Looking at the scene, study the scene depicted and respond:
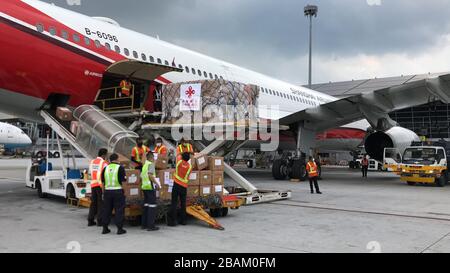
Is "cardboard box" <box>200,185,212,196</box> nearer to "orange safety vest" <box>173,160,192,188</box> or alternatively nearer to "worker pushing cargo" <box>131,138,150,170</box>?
"orange safety vest" <box>173,160,192,188</box>

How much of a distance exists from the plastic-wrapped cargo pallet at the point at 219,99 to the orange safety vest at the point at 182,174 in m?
2.99

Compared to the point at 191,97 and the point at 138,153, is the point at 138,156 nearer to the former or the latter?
the point at 138,153

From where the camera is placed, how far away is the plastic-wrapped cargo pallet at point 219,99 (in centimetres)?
1038

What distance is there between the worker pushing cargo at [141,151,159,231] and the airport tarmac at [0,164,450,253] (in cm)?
18

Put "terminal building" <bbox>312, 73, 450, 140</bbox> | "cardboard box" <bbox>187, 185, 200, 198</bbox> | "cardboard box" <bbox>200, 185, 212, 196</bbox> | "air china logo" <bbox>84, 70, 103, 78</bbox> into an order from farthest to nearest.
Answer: "terminal building" <bbox>312, 73, 450, 140</bbox>, "air china logo" <bbox>84, 70, 103, 78</bbox>, "cardboard box" <bbox>200, 185, 212, 196</bbox>, "cardboard box" <bbox>187, 185, 200, 198</bbox>

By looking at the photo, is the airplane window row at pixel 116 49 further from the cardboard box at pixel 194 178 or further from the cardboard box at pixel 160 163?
the cardboard box at pixel 194 178

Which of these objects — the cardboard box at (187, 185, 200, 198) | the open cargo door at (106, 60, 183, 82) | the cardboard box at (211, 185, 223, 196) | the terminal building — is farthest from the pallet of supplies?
the terminal building

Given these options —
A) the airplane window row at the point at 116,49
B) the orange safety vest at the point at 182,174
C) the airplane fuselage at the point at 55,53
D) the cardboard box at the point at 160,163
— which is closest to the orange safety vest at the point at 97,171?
the cardboard box at the point at 160,163

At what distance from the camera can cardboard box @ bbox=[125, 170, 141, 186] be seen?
7.30 meters

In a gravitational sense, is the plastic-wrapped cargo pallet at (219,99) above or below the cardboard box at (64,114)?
above

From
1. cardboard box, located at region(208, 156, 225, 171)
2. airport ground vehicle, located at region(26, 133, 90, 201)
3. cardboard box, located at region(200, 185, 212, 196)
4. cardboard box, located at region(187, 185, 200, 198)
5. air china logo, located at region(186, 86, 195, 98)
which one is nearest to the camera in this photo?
cardboard box, located at region(187, 185, 200, 198)

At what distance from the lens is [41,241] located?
6.01m

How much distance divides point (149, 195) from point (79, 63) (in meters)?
4.99
